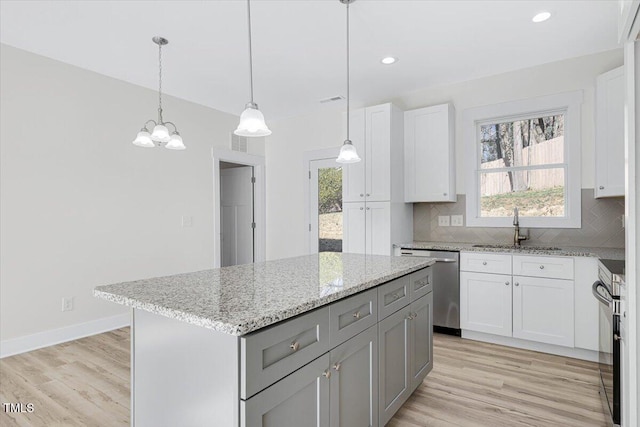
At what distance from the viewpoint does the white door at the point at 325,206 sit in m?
4.79

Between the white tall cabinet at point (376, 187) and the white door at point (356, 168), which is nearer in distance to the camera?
the white tall cabinet at point (376, 187)

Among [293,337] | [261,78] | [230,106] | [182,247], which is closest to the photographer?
[293,337]

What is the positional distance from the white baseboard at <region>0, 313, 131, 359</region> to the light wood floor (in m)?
0.08

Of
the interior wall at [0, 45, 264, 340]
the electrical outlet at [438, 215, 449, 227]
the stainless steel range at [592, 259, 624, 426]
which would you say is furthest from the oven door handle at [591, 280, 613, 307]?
the interior wall at [0, 45, 264, 340]

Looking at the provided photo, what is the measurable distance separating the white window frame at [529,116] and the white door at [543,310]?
2.39 ft

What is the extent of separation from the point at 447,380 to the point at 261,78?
3.40 m

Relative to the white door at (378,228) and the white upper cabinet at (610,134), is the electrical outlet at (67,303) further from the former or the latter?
the white upper cabinet at (610,134)

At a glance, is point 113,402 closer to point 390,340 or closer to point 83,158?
point 390,340

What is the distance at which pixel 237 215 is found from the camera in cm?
565

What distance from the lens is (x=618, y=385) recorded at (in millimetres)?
1680

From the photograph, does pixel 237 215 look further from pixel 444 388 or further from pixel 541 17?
pixel 541 17

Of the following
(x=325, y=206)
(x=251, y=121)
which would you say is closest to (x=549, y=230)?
(x=325, y=206)

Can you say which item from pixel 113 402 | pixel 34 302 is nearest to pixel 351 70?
pixel 113 402

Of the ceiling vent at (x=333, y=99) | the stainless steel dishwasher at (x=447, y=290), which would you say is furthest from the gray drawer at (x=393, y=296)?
the ceiling vent at (x=333, y=99)
